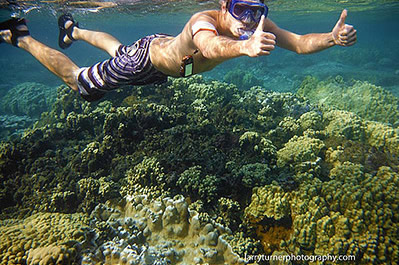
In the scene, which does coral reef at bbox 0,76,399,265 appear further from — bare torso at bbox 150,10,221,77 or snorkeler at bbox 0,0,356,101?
bare torso at bbox 150,10,221,77

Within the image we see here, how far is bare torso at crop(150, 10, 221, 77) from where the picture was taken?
2.78 m

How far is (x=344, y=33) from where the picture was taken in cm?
275

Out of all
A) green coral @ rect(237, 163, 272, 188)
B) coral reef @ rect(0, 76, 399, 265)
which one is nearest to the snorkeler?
coral reef @ rect(0, 76, 399, 265)

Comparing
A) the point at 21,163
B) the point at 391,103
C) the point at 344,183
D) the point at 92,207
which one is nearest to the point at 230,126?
the point at 344,183

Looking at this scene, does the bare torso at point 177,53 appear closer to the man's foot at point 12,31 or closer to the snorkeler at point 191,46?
the snorkeler at point 191,46

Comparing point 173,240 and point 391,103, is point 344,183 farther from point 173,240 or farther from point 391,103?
point 391,103

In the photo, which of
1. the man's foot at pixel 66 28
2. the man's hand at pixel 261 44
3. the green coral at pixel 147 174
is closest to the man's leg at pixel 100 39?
the man's foot at pixel 66 28

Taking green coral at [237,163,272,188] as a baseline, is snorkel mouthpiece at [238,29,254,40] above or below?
above

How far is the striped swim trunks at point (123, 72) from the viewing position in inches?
147

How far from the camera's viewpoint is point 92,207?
12.9 feet

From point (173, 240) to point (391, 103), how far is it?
31.0ft

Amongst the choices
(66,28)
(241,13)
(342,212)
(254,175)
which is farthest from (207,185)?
(66,28)

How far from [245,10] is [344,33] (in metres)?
1.36

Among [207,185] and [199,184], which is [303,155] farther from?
[199,184]
